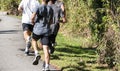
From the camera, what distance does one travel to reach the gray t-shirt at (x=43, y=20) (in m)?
9.06

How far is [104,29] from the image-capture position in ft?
32.9

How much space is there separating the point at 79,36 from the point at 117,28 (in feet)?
29.5

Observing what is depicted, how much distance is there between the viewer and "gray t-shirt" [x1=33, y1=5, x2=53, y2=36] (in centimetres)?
906

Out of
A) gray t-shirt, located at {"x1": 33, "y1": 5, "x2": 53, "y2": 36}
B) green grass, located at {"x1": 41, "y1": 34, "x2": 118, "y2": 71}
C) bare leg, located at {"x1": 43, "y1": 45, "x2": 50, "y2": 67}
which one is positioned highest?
gray t-shirt, located at {"x1": 33, "y1": 5, "x2": 53, "y2": 36}

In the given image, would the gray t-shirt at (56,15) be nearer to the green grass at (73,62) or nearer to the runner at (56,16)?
the runner at (56,16)

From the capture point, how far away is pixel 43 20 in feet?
Result: 29.9

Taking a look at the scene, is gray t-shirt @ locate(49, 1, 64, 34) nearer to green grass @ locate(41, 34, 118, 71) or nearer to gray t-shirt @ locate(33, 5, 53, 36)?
gray t-shirt @ locate(33, 5, 53, 36)

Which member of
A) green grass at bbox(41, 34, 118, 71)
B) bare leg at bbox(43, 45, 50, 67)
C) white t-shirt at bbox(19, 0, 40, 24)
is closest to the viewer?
bare leg at bbox(43, 45, 50, 67)

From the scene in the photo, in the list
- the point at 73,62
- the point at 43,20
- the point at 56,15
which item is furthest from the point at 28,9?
the point at 43,20

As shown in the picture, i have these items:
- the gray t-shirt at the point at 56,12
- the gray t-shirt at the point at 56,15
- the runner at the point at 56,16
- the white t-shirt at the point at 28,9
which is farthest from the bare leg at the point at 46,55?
the white t-shirt at the point at 28,9

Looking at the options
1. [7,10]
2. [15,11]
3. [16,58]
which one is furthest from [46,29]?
[7,10]

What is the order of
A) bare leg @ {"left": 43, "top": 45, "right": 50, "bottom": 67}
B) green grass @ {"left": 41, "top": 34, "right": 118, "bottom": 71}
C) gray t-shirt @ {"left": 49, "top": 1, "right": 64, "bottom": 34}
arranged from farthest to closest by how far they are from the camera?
green grass @ {"left": 41, "top": 34, "right": 118, "bottom": 71} → gray t-shirt @ {"left": 49, "top": 1, "right": 64, "bottom": 34} → bare leg @ {"left": 43, "top": 45, "right": 50, "bottom": 67}

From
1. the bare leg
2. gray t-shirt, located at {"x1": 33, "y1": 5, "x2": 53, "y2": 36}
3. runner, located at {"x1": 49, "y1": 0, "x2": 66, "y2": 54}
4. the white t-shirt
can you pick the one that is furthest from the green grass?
the white t-shirt

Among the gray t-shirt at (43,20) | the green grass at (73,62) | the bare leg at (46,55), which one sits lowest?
the green grass at (73,62)
